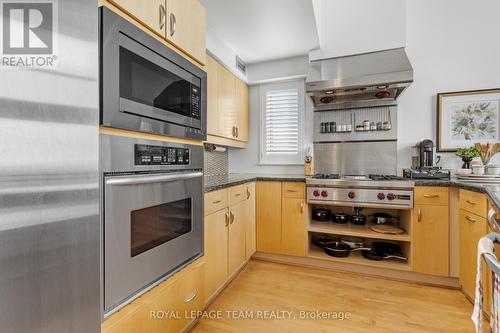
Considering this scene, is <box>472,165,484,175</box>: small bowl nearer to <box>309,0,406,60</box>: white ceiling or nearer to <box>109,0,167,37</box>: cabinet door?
<box>309,0,406,60</box>: white ceiling

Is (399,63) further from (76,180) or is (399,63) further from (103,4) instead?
(76,180)

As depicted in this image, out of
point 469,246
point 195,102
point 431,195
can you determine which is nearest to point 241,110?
point 195,102

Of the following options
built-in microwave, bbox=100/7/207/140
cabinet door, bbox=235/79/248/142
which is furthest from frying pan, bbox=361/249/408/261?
built-in microwave, bbox=100/7/207/140

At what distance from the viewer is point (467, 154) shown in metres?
2.30

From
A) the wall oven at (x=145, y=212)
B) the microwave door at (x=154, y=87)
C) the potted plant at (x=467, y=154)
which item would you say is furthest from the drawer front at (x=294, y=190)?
the potted plant at (x=467, y=154)

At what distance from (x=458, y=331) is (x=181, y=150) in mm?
2157

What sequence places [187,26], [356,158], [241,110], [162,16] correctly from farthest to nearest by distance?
[241,110], [356,158], [187,26], [162,16]

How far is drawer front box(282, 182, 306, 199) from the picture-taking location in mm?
2631

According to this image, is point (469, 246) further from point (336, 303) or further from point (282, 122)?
point (282, 122)

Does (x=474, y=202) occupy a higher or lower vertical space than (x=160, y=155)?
lower

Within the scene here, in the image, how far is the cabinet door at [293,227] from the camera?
2.63 metres

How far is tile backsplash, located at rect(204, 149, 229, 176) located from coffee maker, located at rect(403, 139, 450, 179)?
7.08 feet

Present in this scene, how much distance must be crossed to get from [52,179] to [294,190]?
7.35 feet

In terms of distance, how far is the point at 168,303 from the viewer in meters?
1.29
